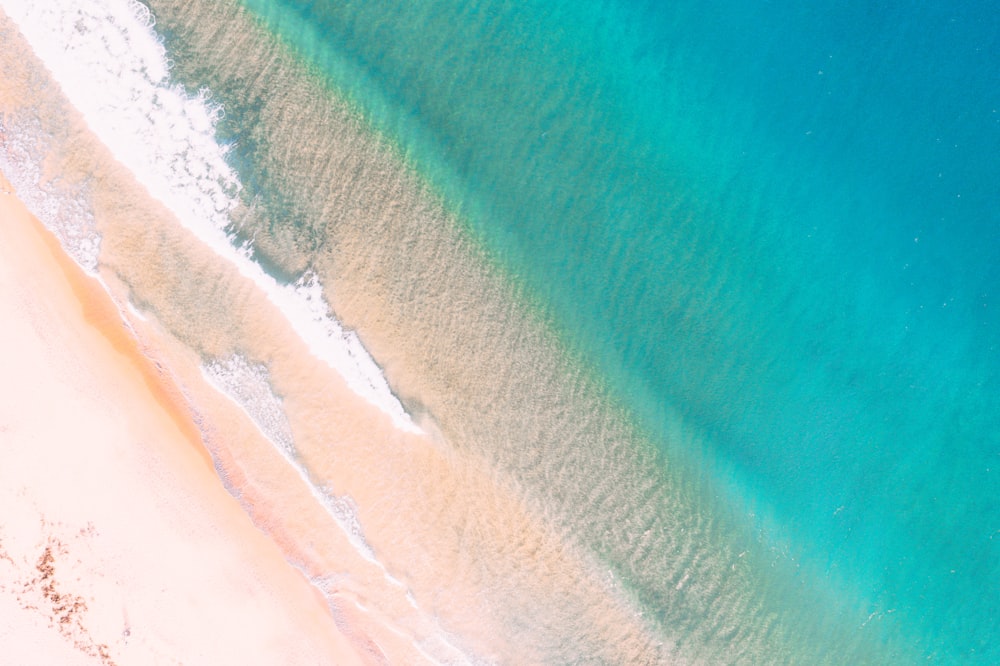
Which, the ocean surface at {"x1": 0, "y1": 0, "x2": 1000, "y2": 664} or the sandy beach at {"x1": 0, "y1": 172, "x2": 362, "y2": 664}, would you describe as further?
the sandy beach at {"x1": 0, "y1": 172, "x2": 362, "y2": 664}

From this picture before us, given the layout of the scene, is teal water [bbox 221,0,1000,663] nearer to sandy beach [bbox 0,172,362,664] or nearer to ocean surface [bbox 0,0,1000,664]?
ocean surface [bbox 0,0,1000,664]

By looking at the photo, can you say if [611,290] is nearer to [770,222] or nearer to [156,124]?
[770,222]

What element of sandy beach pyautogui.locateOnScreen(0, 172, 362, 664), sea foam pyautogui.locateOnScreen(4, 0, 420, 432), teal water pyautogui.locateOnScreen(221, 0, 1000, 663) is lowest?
sandy beach pyautogui.locateOnScreen(0, 172, 362, 664)

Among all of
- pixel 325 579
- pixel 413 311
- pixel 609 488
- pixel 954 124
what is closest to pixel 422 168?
pixel 413 311

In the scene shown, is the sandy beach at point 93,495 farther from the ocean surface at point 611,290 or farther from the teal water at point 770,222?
the teal water at point 770,222

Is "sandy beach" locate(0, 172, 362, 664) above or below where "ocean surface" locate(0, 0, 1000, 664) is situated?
below

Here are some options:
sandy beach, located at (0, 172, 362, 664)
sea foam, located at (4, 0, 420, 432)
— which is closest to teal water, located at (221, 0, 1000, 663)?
sea foam, located at (4, 0, 420, 432)

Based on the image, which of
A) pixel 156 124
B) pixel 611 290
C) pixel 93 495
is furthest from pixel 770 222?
pixel 93 495

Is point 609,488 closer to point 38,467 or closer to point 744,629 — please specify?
point 744,629
